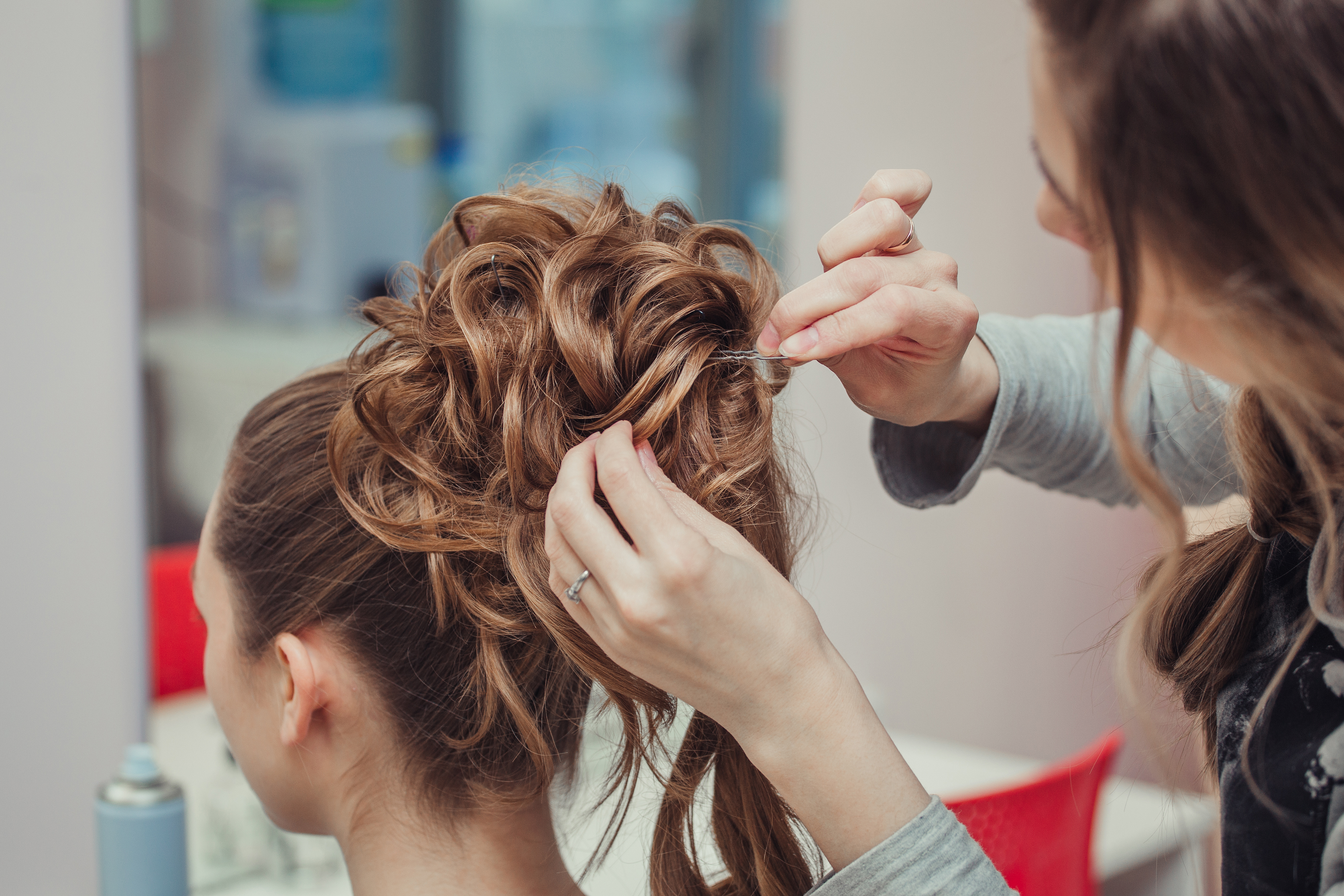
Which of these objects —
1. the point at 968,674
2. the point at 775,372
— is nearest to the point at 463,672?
the point at 775,372

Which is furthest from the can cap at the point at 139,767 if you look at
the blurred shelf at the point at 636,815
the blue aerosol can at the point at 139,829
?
the blurred shelf at the point at 636,815

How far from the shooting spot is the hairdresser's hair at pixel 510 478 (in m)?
0.70

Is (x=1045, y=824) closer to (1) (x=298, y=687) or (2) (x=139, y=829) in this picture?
(1) (x=298, y=687)

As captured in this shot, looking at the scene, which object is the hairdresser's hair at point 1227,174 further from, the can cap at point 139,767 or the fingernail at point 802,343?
the can cap at point 139,767

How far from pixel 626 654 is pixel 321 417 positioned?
363 millimetres

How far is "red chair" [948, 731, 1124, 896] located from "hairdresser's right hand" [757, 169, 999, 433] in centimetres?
40

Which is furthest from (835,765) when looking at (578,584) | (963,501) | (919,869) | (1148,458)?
(963,501)

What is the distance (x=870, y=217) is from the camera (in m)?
0.73

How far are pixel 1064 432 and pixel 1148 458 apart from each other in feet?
1.07

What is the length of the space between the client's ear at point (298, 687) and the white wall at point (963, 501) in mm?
928

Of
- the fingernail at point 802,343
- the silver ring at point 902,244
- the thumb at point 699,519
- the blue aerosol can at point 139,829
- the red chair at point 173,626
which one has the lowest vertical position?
the blue aerosol can at point 139,829

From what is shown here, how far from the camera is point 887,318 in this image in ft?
2.32

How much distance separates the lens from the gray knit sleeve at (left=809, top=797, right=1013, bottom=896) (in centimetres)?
58

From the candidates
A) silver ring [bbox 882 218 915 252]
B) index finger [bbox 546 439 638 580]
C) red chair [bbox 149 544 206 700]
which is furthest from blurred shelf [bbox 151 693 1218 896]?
silver ring [bbox 882 218 915 252]
